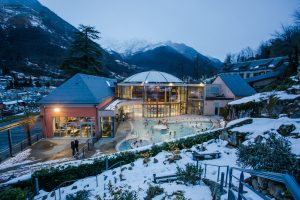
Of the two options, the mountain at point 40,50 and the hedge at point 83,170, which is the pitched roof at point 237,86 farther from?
the mountain at point 40,50

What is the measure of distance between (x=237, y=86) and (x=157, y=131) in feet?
57.4

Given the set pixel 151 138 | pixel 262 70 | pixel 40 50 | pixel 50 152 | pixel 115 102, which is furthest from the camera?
pixel 40 50

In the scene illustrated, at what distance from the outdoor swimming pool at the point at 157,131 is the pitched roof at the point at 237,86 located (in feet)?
28.5

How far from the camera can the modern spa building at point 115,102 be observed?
16969 mm

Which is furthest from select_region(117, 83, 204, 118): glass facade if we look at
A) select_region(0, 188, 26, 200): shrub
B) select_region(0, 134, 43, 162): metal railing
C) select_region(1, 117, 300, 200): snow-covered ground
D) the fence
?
select_region(0, 188, 26, 200): shrub

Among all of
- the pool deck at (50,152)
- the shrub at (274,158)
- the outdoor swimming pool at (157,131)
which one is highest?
the shrub at (274,158)

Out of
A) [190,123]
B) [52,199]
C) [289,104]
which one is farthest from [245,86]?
[52,199]

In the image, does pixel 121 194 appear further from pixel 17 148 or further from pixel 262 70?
pixel 262 70

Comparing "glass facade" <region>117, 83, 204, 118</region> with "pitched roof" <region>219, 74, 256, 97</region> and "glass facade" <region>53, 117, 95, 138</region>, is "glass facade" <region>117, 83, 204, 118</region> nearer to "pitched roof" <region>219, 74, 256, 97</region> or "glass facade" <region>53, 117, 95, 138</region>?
"pitched roof" <region>219, 74, 256, 97</region>

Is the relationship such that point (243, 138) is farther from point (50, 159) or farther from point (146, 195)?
point (50, 159)

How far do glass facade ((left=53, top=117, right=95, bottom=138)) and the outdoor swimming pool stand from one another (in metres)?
4.25

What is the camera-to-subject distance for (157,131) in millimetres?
19094

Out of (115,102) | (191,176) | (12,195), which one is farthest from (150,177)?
(115,102)

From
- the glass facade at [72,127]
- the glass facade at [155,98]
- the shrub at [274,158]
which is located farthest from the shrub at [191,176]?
the glass facade at [155,98]
